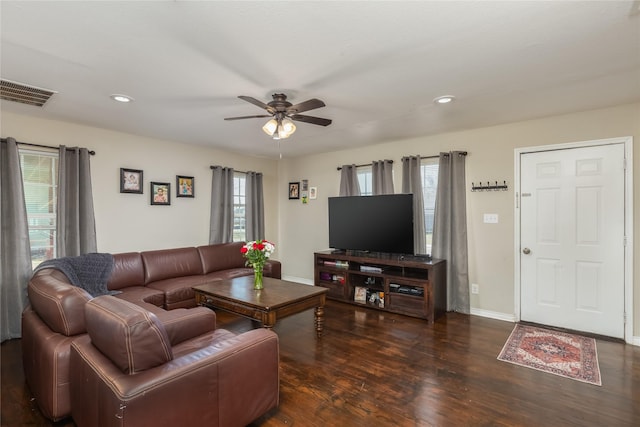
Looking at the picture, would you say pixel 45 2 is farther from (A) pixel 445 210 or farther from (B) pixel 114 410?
(A) pixel 445 210

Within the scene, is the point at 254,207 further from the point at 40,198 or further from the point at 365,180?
the point at 40,198

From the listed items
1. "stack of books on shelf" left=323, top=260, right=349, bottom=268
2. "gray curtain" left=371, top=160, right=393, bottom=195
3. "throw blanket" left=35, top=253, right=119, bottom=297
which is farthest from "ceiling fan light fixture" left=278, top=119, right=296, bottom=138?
"stack of books on shelf" left=323, top=260, right=349, bottom=268

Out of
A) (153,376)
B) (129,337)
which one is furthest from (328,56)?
(153,376)

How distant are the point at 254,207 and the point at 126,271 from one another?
7.49 feet

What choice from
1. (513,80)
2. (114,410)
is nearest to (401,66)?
(513,80)

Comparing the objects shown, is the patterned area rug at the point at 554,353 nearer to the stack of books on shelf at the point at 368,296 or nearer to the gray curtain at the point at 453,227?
the gray curtain at the point at 453,227

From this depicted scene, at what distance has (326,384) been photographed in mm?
2406

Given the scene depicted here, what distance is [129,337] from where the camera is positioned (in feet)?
4.65

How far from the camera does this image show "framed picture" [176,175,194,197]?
15.4 ft

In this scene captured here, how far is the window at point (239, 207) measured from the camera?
18.0ft

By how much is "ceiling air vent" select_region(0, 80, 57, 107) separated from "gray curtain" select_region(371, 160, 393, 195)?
3.82 m

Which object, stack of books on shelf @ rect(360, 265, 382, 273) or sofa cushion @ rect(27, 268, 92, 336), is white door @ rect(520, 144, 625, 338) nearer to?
stack of books on shelf @ rect(360, 265, 382, 273)

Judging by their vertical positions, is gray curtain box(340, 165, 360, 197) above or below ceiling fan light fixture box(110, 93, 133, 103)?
below

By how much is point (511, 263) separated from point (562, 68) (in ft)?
7.60
